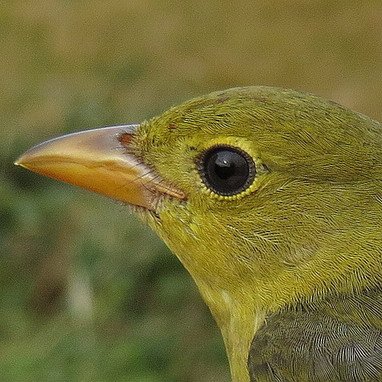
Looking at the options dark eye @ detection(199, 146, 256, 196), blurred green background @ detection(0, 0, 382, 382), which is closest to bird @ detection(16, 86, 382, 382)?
dark eye @ detection(199, 146, 256, 196)

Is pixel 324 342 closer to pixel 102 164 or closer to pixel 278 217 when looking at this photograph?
pixel 278 217

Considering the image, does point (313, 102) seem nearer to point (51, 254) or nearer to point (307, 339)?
point (307, 339)

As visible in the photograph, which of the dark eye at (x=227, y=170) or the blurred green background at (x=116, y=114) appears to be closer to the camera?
the dark eye at (x=227, y=170)

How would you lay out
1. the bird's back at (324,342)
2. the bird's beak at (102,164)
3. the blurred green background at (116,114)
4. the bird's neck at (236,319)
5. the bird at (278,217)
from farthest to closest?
the blurred green background at (116,114) → the bird's beak at (102,164) → the bird's neck at (236,319) → the bird at (278,217) → the bird's back at (324,342)

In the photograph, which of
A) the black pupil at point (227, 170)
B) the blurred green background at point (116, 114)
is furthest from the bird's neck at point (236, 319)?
the blurred green background at point (116, 114)

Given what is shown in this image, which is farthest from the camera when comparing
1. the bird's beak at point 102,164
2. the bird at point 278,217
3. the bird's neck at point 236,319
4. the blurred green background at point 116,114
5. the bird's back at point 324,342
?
the blurred green background at point 116,114

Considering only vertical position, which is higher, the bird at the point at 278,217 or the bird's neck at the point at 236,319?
the bird at the point at 278,217

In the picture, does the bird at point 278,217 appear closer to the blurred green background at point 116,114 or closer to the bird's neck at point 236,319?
the bird's neck at point 236,319

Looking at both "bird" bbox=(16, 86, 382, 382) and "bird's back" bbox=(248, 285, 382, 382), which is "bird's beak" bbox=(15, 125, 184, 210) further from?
"bird's back" bbox=(248, 285, 382, 382)
